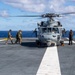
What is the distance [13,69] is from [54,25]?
15670 mm

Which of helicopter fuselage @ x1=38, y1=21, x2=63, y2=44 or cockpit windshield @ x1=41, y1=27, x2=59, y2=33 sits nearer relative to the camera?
helicopter fuselage @ x1=38, y1=21, x2=63, y2=44

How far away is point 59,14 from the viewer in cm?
2809

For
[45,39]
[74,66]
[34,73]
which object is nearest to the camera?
[34,73]

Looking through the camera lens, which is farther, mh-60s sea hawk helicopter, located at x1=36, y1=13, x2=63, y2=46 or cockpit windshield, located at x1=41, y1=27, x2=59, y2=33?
cockpit windshield, located at x1=41, y1=27, x2=59, y2=33

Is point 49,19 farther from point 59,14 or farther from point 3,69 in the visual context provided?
point 3,69

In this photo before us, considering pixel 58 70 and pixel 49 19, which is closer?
pixel 58 70

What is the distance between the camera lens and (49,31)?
2823 centimetres

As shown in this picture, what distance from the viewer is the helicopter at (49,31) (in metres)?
27.4

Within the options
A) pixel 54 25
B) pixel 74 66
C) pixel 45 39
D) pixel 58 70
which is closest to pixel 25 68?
pixel 58 70

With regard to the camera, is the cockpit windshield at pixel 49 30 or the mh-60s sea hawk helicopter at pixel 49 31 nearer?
the mh-60s sea hawk helicopter at pixel 49 31

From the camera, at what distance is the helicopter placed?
89.9 feet

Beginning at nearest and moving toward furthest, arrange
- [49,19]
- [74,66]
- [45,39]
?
[74,66], [45,39], [49,19]

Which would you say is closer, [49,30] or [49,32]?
[49,32]

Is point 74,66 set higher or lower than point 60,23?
lower
